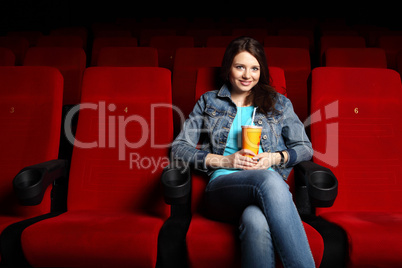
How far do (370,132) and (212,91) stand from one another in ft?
1.31

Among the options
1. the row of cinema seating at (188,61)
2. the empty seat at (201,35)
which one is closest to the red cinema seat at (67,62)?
the row of cinema seating at (188,61)

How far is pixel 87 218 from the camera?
659 millimetres

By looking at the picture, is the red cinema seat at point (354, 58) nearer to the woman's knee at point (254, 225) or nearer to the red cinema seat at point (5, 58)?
the woman's knee at point (254, 225)

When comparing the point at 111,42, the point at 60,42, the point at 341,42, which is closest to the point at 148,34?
the point at 111,42

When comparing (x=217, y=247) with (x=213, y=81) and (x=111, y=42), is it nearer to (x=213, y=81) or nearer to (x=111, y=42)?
(x=213, y=81)

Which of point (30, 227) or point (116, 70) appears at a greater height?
point (116, 70)

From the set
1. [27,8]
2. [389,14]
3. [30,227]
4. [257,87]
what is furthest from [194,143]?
[389,14]

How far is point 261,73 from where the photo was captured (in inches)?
31.3

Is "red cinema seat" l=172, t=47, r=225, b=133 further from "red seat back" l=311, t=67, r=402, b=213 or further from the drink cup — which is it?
the drink cup

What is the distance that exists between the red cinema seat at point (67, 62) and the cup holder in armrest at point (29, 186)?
2.01ft

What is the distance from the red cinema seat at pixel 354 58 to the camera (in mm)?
1241

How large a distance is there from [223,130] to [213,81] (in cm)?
15

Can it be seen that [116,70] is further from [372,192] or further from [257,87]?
[372,192]

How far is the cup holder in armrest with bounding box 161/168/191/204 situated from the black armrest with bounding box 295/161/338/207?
0.74ft
